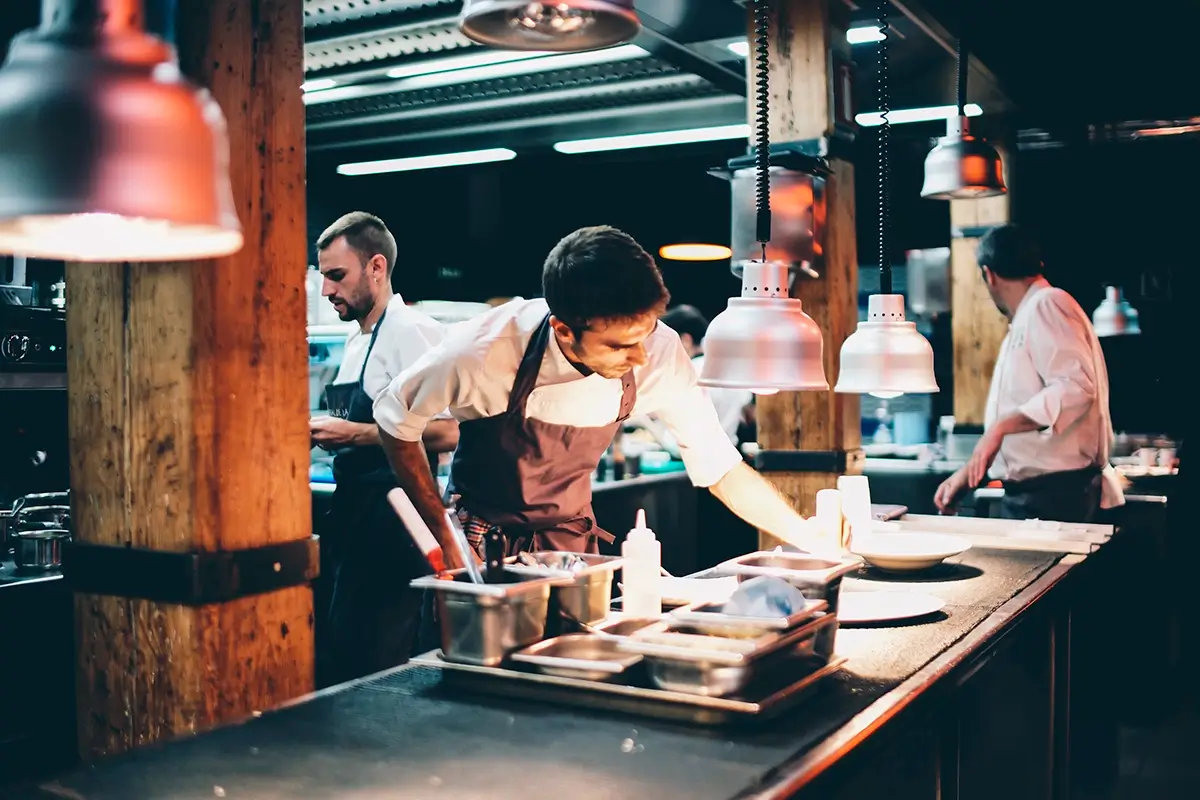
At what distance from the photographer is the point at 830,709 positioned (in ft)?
5.83

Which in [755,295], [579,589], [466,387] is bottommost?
[579,589]

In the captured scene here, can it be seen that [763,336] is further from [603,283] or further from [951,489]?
[951,489]

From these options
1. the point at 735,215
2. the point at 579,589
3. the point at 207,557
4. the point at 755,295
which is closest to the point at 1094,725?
the point at 735,215

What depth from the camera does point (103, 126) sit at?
1089 mm

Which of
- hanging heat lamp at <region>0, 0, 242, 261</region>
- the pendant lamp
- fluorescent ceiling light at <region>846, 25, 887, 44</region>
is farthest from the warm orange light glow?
hanging heat lamp at <region>0, 0, 242, 261</region>

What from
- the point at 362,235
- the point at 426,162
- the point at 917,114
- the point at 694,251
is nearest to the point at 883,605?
the point at 362,235

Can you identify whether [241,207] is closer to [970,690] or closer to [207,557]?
[207,557]

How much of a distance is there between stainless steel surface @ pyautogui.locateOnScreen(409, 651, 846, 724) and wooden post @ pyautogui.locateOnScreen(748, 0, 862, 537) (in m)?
2.66

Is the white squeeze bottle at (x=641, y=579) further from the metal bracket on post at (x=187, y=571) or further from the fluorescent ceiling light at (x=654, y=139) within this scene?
the fluorescent ceiling light at (x=654, y=139)

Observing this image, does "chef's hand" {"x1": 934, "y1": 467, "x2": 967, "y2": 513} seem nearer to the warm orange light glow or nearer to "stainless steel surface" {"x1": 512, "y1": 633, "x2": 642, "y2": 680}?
"stainless steel surface" {"x1": 512, "y1": 633, "x2": 642, "y2": 680}

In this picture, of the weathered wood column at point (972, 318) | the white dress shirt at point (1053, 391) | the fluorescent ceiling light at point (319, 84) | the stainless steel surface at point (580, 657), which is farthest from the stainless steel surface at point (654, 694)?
the weathered wood column at point (972, 318)

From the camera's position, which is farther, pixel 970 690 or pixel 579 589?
pixel 970 690

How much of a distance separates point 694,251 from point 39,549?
7.33 meters

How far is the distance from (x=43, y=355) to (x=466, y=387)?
2.16 metres
